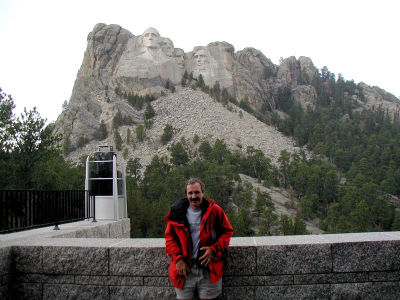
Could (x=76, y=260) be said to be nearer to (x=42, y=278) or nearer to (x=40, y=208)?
(x=42, y=278)

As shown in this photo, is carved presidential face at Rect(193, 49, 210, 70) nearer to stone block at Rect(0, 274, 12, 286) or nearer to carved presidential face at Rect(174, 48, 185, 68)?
carved presidential face at Rect(174, 48, 185, 68)

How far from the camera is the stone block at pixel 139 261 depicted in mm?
3863

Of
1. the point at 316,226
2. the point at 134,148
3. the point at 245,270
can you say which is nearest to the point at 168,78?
the point at 134,148

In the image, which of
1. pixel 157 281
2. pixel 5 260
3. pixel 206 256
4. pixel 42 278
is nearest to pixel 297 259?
pixel 206 256

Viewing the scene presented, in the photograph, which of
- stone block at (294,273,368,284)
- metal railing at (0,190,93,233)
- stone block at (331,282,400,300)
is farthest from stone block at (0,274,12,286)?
stone block at (331,282,400,300)

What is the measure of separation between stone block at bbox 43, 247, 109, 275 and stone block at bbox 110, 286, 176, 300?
0.22m

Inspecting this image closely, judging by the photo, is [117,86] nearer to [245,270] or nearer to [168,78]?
[168,78]

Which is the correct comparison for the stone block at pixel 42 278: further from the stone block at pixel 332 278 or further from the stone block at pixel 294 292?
the stone block at pixel 332 278

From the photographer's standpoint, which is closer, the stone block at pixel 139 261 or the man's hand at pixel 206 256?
the man's hand at pixel 206 256

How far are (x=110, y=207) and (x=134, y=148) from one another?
65.8 metres

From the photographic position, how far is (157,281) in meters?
3.89

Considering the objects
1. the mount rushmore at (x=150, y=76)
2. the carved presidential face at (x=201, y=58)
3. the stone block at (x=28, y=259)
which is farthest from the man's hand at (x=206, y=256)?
the carved presidential face at (x=201, y=58)

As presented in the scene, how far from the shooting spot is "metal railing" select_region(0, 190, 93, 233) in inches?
246

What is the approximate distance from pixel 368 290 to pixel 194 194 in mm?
1913
